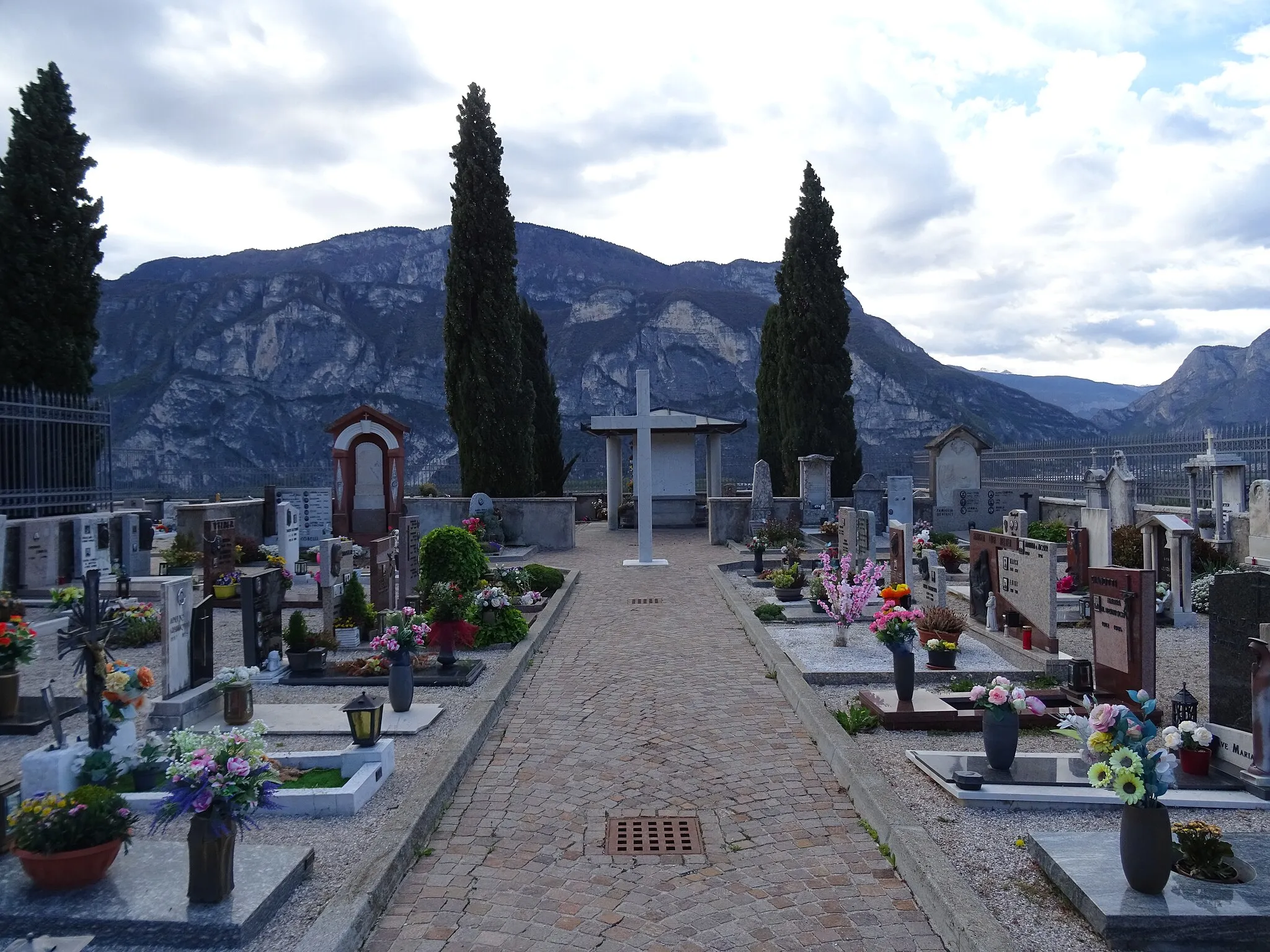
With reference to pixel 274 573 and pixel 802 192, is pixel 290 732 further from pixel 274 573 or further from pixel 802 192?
pixel 802 192

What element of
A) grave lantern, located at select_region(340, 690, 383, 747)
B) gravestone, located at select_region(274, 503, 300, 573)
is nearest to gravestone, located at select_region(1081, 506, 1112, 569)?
grave lantern, located at select_region(340, 690, 383, 747)

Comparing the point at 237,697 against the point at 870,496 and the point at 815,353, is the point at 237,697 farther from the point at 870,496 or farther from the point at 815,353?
the point at 815,353

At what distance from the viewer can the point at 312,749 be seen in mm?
6602

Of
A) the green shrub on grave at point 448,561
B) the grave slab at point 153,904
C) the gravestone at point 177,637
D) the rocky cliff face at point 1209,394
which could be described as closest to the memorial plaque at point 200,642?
the gravestone at point 177,637

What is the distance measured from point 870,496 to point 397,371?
102 metres

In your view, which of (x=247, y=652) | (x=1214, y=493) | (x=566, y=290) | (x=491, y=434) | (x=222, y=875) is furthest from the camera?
(x=566, y=290)

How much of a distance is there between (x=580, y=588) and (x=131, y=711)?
10.1m

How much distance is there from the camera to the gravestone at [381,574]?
11.8m

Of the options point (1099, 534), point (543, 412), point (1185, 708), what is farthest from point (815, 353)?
point (1185, 708)

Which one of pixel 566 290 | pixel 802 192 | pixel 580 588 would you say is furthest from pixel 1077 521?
pixel 566 290

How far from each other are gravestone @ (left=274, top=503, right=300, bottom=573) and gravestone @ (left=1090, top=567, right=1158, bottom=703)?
13409 mm

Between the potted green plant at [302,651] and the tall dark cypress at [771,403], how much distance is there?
77.1ft

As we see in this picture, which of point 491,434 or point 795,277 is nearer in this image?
point 491,434

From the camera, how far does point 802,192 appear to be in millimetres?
29156
